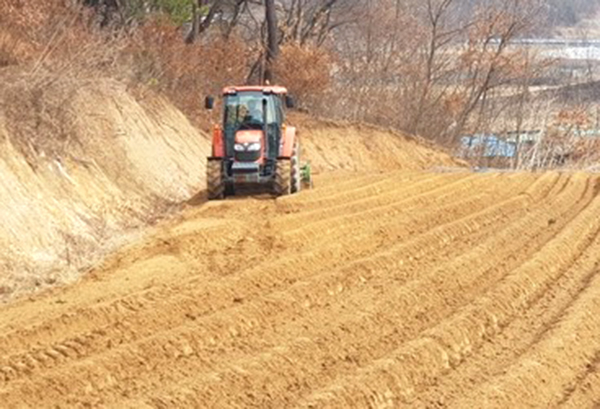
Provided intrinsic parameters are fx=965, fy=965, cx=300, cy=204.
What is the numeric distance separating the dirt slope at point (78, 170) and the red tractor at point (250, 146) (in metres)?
1.15

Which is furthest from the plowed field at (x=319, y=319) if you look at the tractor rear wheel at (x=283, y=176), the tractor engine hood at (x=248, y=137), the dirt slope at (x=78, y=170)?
the tractor engine hood at (x=248, y=137)

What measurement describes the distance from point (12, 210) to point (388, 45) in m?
31.9

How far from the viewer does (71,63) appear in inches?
674

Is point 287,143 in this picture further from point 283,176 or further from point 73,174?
point 73,174

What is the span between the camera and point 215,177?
17281 millimetres

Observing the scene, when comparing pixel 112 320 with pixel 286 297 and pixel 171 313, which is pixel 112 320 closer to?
pixel 171 313

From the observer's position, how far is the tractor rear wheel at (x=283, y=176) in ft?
57.0

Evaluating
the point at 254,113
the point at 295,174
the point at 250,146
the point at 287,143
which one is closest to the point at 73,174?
the point at 250,146

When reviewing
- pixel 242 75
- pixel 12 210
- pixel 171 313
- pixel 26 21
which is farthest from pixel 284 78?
pixel 171 313

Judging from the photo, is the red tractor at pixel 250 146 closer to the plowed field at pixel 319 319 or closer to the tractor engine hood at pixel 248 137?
the tractor engine hood at pixel 248 137

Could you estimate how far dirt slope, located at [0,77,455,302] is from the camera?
11867 millimetres

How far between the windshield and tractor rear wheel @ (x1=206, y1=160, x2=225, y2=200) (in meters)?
0.73

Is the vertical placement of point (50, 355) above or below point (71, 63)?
below

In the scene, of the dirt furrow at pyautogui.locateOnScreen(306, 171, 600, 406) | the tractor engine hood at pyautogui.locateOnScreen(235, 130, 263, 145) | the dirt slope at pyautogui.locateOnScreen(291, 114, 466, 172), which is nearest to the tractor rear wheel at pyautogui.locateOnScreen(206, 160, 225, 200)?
the tractor engine hood at pyautogui.locateOnScreen(235, 130, 263, 145)
